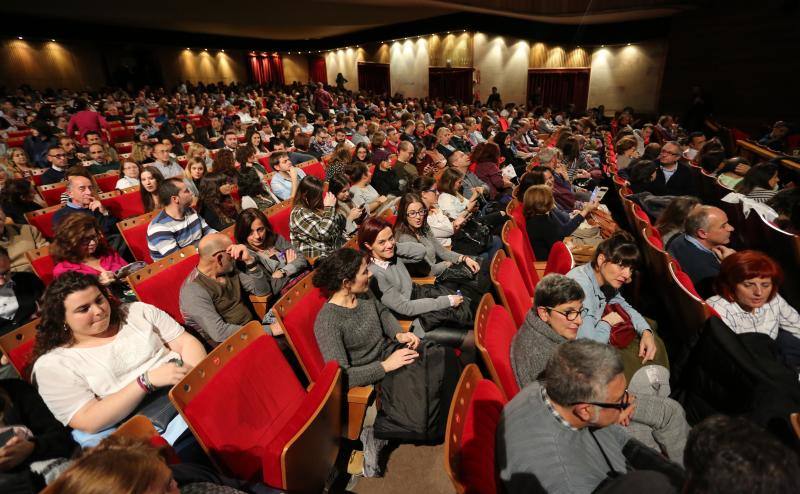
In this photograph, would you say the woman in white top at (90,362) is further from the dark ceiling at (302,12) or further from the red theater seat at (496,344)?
the dark ceiling at (302,12)

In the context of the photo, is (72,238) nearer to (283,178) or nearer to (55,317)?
(55,317)

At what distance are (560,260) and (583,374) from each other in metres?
1.65

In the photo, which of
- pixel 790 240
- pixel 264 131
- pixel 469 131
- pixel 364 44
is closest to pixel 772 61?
pixel 469 131

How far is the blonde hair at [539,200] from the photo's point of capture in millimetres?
3500

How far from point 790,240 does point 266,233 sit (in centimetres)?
392

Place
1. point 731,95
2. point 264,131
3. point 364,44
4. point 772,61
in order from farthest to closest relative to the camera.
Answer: point 364,44, point 731,95, point 772,61, point 264,131

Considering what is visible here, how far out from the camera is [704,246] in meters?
2.85

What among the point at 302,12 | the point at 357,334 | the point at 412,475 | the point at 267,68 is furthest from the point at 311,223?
the point at 267,68

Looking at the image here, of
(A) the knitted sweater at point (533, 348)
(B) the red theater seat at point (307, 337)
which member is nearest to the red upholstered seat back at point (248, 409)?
(B) the red theater seat at point (307, 337)

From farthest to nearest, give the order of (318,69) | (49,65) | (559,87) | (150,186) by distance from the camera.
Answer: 1. (318,69)
2. (49,65)
3. (559,87)
4. (150,186)

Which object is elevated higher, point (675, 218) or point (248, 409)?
point (675, 218)

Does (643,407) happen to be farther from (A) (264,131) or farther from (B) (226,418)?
(A) (264,131)

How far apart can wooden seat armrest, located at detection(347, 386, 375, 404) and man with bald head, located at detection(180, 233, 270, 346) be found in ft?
2.76

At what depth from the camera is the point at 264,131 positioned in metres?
8.70
